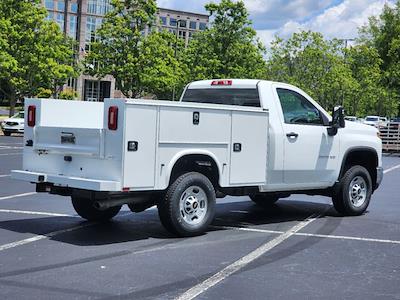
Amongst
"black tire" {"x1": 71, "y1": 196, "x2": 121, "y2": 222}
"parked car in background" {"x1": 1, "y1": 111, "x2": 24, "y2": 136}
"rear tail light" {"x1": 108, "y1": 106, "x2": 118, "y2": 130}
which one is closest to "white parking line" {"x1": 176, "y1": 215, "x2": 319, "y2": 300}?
"rear tail light" {"x1": 108, "y1": 106, "x2": 118, "y2": 130}

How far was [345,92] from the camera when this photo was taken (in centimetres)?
4969

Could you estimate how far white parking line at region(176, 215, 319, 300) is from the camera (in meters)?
5.35

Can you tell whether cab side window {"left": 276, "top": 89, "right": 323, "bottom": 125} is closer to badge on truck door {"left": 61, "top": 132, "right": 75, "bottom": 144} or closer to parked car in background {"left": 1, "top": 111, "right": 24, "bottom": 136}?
badge on truck door {"left": 61, "top": 132, "right": 75, "bottom": 144}

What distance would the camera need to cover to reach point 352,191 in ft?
33.4

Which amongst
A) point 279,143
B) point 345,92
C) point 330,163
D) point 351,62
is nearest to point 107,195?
point 279,143

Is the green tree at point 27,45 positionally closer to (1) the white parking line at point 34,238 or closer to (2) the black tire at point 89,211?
(2) the black tire at point 89,211

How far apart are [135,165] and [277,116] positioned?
2644mm

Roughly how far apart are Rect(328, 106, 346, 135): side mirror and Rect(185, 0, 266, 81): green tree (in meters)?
35.7

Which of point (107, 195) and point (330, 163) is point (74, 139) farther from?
point (330, 163)

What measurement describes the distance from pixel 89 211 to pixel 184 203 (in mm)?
1814

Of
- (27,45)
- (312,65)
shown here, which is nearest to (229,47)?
(312,65)

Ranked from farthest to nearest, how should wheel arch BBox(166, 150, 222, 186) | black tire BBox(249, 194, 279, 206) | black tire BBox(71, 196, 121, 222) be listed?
black tire BBox(249, 194, 279, 206), black tire BBox(71, 196, 121, 222), wheel arch BBox(166, 150, 222, 186)

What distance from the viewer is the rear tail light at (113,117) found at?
7.05 meters

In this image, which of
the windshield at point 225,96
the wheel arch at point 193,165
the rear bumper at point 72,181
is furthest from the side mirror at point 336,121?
the rear bumper at point 72,181
